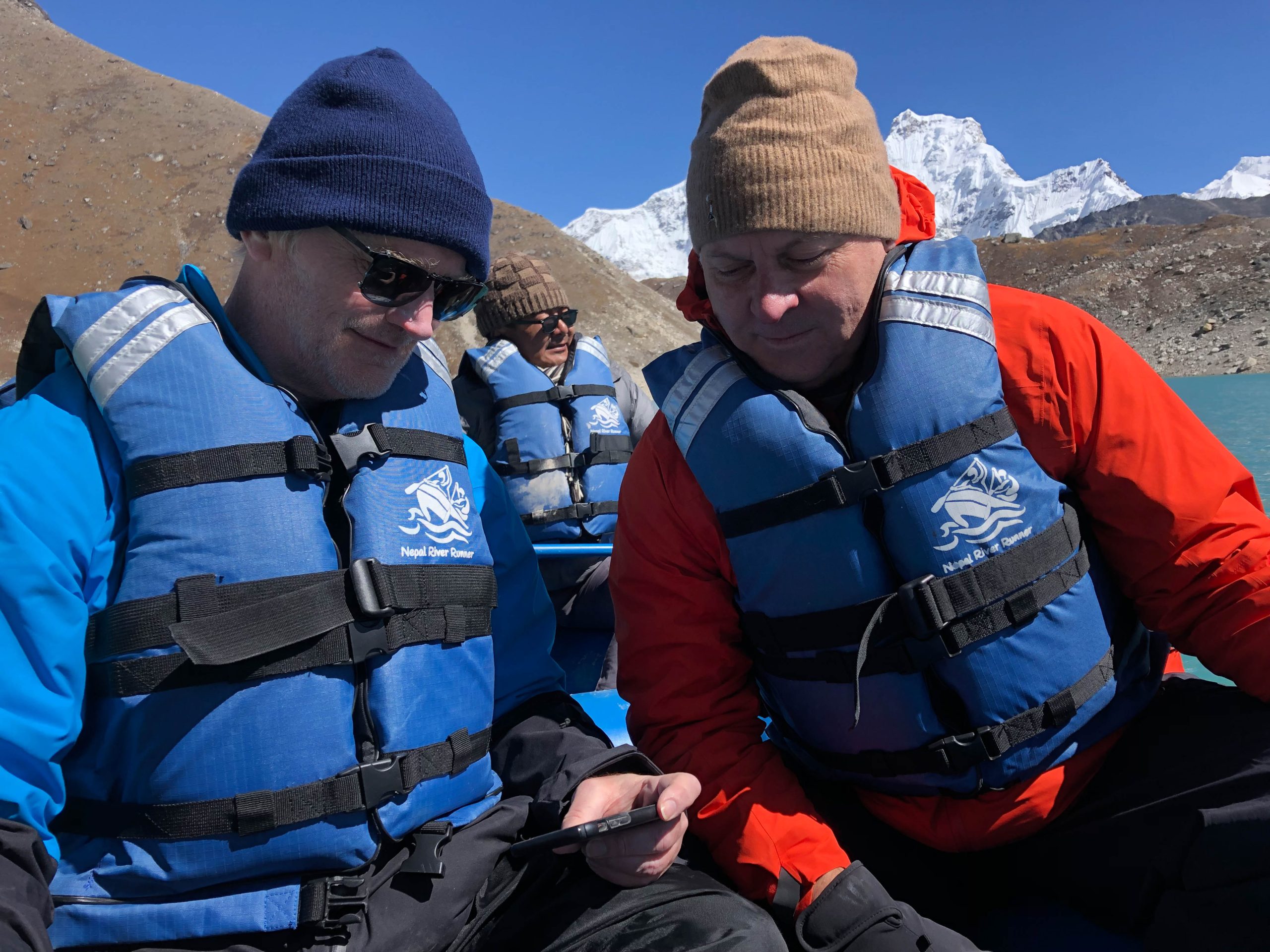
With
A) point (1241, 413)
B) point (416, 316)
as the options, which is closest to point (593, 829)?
point (416, 316)

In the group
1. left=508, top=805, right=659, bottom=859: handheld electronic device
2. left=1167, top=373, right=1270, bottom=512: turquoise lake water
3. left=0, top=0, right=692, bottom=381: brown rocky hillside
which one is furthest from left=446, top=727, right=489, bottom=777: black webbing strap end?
left=0, top=0, right=692, bottom=381: brown rocky hillside

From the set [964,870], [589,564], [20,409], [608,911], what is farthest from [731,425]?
[589,564]

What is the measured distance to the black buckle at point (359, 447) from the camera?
1.69 meters

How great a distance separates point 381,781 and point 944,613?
1193mm

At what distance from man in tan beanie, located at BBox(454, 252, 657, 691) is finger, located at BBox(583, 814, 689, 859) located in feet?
8.25

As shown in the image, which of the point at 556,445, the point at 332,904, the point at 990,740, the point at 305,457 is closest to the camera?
the point at 332,904

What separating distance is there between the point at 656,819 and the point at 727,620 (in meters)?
0.58

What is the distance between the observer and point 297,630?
4.76 ft

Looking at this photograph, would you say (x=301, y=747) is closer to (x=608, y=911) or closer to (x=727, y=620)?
(x=608, y=911)

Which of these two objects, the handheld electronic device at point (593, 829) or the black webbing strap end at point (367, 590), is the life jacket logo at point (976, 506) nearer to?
the handheld electronic device at point (593, 829)

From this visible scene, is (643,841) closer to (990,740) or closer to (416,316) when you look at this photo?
(990,740)

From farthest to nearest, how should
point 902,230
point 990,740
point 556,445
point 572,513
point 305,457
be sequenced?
point 556,445
point 572,513
point 902,230
point 990,740
point 305,457

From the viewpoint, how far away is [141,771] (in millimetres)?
1366

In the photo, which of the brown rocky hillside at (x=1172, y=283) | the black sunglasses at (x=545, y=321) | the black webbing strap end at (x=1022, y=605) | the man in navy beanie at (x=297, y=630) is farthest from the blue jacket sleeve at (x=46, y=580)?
the brown rocky hillside at (x=1172, y=283)
